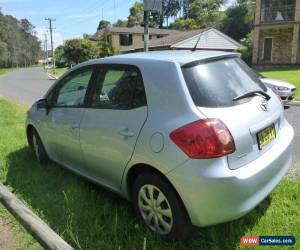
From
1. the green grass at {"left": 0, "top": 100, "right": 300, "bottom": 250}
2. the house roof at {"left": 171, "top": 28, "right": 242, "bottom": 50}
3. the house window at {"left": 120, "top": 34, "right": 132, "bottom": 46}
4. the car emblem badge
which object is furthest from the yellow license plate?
the house window at {"left": 120, "top": 34, "right": 132, "bottom": 46}

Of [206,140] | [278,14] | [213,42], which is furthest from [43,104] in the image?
[213,42]

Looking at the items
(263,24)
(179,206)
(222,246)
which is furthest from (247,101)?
(263,24)

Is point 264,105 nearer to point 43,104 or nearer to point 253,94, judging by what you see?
point 253,94

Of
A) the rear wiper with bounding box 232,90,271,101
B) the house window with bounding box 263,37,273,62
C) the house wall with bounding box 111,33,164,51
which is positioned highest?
the house wall with bounding box 111,33,164,51

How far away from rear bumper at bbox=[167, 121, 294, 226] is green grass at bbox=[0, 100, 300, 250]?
42 cm

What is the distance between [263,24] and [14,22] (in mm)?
110040

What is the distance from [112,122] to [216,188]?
1311 millimetres

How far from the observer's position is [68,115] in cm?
418

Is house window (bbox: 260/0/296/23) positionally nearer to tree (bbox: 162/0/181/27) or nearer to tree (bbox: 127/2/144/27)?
tree (bbox: 127/2/144/27)

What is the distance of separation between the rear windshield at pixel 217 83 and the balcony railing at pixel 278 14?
28242 mm

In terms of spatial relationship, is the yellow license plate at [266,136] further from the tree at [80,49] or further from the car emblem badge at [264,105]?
the tree at [80,49]

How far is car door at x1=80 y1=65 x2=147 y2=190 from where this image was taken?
319 centimetres

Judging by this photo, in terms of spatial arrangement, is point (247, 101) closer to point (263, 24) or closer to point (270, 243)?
point (270, 243)

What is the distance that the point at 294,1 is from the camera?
91.8ft
